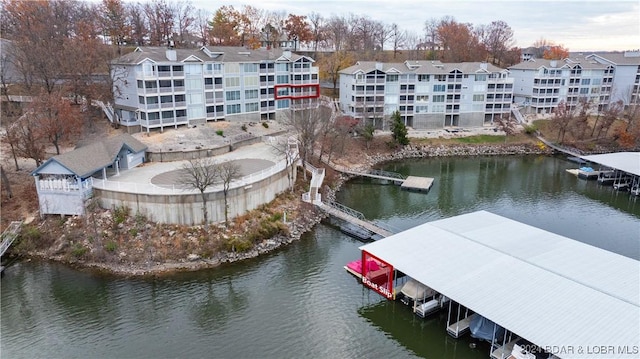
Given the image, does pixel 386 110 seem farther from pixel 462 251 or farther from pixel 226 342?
pixel 226 342

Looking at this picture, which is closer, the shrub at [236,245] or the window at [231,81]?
the shrub at [236,245]

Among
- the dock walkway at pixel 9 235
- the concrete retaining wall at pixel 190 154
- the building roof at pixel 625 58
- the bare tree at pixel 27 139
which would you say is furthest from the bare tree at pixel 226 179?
the building roof at pixel 625 58

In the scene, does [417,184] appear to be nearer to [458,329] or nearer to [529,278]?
[529,278]

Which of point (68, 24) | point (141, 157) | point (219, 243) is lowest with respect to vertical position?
point (219, 243)

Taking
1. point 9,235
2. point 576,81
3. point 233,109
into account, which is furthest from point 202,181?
point 576,81

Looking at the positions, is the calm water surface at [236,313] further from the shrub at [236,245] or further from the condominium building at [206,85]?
the condominium building at [206,85]

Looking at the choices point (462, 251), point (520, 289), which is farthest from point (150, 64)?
point (520, 289)
